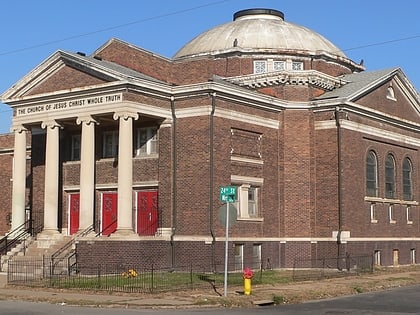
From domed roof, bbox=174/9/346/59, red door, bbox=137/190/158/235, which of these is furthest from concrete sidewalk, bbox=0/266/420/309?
domed roof, bbox=174/9/346/59

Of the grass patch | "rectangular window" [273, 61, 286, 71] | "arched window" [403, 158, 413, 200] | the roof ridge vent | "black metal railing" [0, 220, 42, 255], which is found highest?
the roof ridge vent

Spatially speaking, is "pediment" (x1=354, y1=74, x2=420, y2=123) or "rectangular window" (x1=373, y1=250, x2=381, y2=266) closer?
"rectangular window" (x1=373, y1=250, x2=381, y2=266)

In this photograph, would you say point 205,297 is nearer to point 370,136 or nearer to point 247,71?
point 370,136

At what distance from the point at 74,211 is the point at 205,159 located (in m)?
8.72

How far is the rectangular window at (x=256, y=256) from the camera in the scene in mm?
36125

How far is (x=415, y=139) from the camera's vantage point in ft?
148

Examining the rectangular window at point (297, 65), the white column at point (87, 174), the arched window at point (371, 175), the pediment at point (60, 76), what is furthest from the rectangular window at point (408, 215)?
the pediment at point (60, 76)

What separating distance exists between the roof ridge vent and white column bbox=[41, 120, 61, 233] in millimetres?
19960

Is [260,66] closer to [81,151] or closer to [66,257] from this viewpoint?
[81,151]

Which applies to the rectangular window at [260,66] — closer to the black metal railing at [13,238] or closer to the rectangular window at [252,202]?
the rectangular window at [252,202]

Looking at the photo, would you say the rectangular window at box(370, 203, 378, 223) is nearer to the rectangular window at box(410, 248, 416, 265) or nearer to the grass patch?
the rectangular window at box(410, 248, 416, 265)

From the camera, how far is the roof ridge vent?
166 feet

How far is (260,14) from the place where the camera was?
50.7 m

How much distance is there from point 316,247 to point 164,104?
11.0 m
